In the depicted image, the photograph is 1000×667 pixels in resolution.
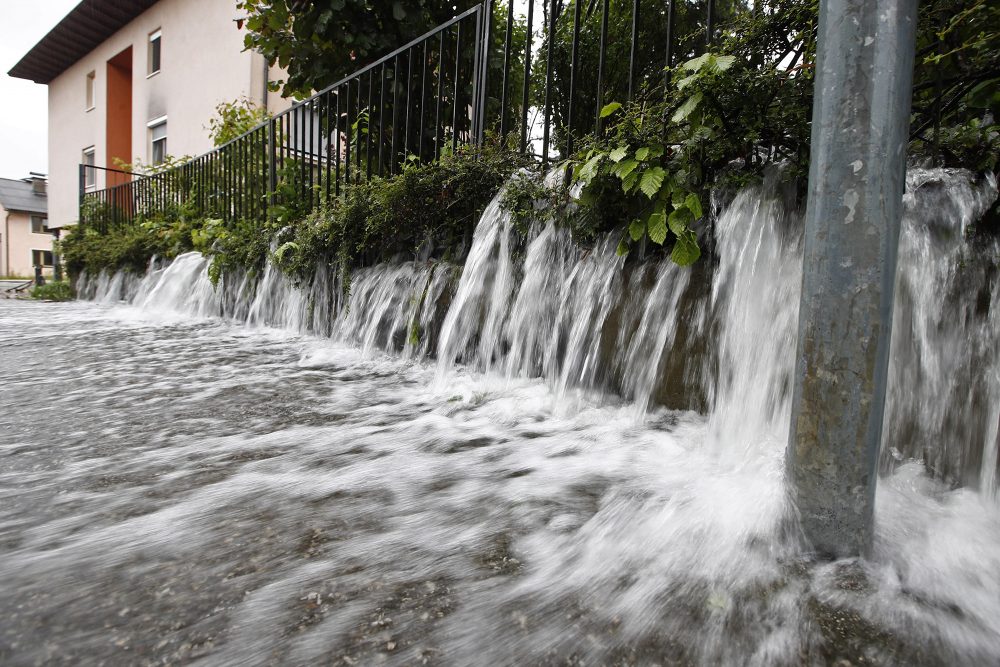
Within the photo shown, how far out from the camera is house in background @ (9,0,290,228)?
13578 mm

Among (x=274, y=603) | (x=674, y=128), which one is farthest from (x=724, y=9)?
(x=274, y=603)

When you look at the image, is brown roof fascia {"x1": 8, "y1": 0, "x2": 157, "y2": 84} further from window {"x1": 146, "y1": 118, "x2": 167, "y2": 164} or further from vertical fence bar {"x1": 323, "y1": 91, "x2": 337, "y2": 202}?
vertical fence bar {"x1": 323, "y1": 91, "x2": 337, "y2": 202}

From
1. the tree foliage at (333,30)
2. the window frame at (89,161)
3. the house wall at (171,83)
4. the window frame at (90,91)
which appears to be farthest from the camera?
the window frame at (90,91)

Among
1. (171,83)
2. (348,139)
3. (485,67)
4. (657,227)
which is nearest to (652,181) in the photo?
(657,227)

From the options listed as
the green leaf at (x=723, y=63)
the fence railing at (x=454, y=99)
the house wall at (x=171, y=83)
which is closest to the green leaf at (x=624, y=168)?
the green leaf at (x=723, y=63)

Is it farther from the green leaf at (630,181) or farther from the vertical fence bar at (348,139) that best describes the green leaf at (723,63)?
the vertical fence bar at (348,139)

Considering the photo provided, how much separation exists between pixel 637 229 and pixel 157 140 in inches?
719

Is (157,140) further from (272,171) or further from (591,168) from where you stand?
(591,168)

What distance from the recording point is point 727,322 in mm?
2299

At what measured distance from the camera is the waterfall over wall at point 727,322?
178 centimetres

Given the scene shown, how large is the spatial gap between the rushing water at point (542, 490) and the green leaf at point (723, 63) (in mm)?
506

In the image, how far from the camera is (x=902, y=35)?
1057mm

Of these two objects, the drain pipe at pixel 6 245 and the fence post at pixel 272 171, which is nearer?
the fence post at pixel 272 171

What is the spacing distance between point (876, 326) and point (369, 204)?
4.13 m
